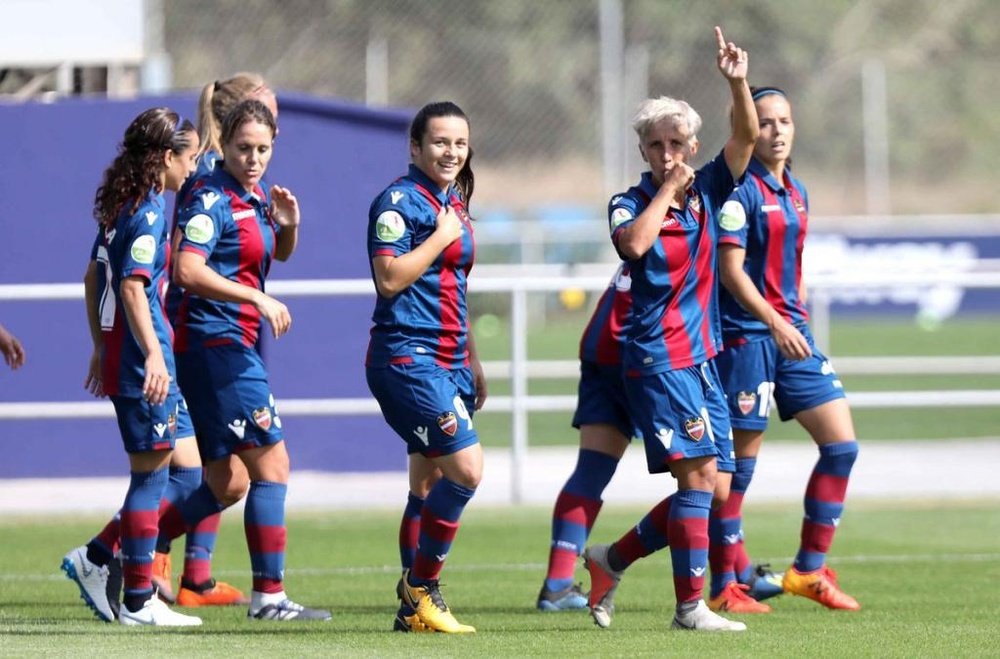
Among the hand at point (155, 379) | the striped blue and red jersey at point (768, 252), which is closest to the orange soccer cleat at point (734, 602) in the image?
the striped blue and red jersey at point (768, 252)

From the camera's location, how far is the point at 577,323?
27641mm

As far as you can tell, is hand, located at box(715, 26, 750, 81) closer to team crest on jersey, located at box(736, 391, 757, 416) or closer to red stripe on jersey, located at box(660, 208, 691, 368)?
red stripe on jersey, located at box(660, 208, 691, 368)

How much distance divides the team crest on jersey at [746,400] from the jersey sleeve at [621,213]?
1184 mm

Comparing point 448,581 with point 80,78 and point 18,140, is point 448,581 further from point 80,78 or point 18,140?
point 80,78

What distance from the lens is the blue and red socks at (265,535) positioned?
6.50 meters

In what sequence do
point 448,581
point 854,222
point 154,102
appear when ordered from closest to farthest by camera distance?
point 448,581, point 154,102, point 854,222

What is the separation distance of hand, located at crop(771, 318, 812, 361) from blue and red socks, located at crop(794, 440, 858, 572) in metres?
0.69

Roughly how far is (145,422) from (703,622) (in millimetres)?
2005

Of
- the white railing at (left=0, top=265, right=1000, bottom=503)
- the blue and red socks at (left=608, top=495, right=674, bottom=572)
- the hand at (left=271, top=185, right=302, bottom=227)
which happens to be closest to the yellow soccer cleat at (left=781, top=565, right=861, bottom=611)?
the blue and red socks at (left=608, top=495, right=674, bottom=572)

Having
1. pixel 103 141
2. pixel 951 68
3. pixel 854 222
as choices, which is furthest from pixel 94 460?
pixel 951 68

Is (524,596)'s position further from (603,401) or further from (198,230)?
(198,230)

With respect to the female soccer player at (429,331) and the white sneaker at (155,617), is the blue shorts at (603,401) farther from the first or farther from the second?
the white sneaker at (155,617)

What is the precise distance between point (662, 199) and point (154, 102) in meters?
6.12

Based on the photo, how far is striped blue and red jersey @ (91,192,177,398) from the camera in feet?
20.1
